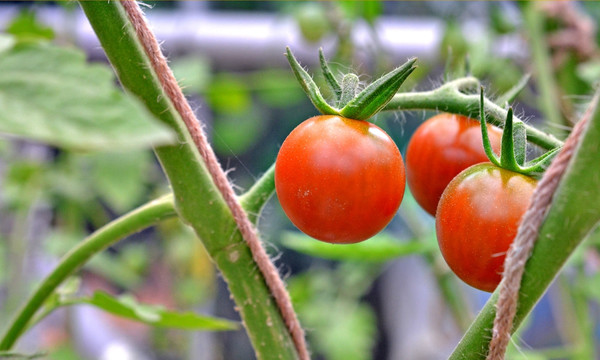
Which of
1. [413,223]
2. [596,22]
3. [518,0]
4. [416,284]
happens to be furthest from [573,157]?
[416,284]

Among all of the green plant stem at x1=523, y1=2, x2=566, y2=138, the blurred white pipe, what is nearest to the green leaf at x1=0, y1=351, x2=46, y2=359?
the green plant stem at x1=523, y1=2, x2=566, y2=138

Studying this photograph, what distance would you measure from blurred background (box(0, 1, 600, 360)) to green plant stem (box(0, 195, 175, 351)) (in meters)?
0.25

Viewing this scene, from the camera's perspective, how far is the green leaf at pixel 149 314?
48 centimetres

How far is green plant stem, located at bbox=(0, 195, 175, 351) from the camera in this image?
41cm

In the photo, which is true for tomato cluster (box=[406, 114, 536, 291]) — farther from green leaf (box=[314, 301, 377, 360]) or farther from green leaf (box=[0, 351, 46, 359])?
green leaf (box=[314, 301, 377, 360])

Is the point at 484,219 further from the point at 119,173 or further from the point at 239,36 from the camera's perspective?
the point at 239,36

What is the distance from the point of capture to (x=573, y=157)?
0.94 ft

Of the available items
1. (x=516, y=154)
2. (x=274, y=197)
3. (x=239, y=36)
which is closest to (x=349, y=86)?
(x=516, y=154)

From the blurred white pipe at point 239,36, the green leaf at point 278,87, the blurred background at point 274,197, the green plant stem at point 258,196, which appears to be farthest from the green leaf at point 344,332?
the green plant stem at point 258,196

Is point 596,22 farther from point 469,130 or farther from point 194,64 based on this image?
point 469,130

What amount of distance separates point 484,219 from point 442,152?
0.08 metres

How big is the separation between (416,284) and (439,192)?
67.9 inches

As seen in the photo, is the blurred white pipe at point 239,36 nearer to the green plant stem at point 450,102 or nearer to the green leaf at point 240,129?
the green leaf at point 240,129

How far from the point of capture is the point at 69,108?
0.70 ft
